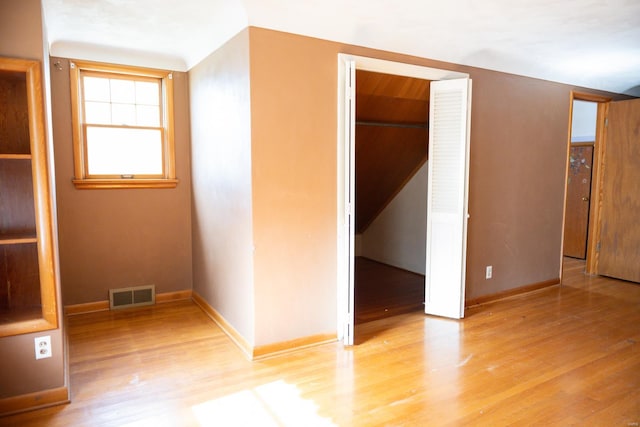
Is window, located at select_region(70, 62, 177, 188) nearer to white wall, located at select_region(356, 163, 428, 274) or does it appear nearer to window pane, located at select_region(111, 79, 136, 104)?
window pane, located at select_region(111, 79, 136, 104)

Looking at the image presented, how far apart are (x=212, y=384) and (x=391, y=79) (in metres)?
2.78

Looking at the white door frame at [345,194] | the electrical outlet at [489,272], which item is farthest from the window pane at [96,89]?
the electrical outlet at [489,272]

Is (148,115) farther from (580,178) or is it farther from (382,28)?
(580,178)

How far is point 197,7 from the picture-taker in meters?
2.76

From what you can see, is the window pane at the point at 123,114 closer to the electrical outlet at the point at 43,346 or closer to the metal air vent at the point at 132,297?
the metal air vent at the point at 132,297

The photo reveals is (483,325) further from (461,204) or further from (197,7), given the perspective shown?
(197,7)

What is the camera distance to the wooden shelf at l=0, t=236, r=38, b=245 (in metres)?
2.21

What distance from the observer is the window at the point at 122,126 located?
371 cm

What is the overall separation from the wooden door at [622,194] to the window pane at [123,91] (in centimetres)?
528

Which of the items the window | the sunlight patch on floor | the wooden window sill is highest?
the window

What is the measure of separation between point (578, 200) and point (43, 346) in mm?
6552

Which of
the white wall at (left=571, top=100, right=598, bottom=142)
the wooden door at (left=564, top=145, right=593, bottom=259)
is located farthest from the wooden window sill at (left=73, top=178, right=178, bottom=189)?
the white wall at (left=571, top=100, right=598, bottom=142)

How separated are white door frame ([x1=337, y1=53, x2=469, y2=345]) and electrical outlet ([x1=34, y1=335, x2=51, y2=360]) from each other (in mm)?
1856

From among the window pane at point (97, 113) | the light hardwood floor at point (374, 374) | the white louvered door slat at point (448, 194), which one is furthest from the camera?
the window pane at point (97, 113)
